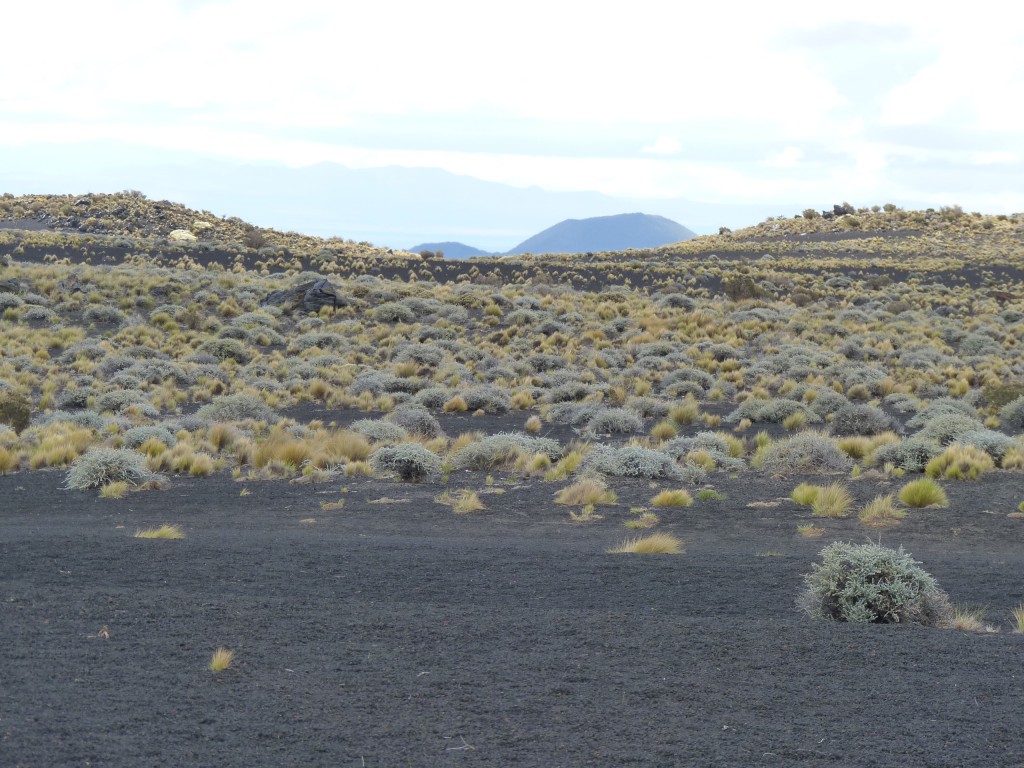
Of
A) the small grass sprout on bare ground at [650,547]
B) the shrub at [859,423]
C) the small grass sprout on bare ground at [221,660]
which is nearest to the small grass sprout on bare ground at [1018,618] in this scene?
the small grass sprout on bare ground at [650,547]

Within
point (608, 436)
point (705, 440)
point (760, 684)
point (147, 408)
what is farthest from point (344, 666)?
point (147, 408)

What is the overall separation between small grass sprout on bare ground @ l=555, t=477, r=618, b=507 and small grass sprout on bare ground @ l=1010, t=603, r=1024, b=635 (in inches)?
242

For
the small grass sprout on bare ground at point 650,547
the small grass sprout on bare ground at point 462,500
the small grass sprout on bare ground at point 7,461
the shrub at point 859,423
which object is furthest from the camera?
the shrub at point 859,423

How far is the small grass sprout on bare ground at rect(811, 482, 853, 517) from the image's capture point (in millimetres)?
12289

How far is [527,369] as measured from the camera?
2970cm

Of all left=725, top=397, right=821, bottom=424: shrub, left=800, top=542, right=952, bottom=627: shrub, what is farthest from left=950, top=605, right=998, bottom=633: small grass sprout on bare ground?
left=725, top=397, right=821, bottom=424: shrub

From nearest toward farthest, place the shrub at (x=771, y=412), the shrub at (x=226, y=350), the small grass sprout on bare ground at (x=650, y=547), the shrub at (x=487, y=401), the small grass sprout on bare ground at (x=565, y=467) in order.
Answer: the small grass sprout on bare ground at (x=650, y=547) < the small grass sprout on bare ground at (x=565, y=467) < the shrub at (x=771, y=412) < the shrub at (x=487, y=401) < the shrub at (x=226, y=350)

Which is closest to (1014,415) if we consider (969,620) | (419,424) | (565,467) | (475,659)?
(565,467)

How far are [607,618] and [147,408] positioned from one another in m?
17.3

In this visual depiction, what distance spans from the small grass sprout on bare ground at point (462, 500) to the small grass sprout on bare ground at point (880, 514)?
16.0ft

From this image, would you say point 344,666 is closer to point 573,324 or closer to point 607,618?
point 607,618

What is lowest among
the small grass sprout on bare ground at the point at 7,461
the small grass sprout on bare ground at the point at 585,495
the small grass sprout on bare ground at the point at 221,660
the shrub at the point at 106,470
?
the small grass sprout on bare ground at the point at 7,461

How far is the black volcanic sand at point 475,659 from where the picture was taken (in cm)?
496

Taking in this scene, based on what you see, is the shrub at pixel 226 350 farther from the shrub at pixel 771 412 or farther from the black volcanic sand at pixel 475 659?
the black volcanic sand at pixel 475 659
